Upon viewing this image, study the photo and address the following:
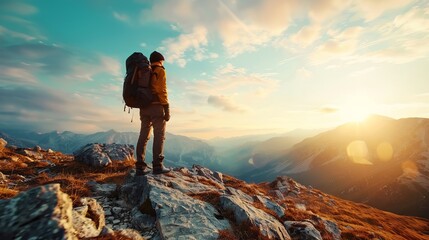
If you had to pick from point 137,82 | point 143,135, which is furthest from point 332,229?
point 137,82

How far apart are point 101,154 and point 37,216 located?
1454cm

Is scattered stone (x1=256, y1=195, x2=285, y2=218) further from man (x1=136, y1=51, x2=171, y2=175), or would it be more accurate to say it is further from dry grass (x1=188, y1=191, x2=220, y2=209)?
man (x1=136, y1=51, x2=171, y2=175)

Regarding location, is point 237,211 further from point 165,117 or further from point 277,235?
point 165,117

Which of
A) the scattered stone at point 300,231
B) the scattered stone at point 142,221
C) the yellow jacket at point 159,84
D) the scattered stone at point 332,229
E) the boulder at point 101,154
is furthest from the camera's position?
the boulder at point 101,154

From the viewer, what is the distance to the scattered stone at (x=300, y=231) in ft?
32.2

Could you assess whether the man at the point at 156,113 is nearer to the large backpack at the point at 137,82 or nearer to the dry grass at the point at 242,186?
the large backpack at the point at 137,82

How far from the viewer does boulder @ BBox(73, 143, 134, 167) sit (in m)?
17.2

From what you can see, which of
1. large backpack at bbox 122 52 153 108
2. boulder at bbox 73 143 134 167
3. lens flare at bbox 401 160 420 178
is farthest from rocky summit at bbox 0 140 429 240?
lens flare at bbox 401 160 420 178

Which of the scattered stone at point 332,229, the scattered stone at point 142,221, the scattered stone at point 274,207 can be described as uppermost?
the scattered stone at point 142,221

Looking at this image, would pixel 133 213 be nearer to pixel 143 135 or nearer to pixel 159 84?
pixel 143 135

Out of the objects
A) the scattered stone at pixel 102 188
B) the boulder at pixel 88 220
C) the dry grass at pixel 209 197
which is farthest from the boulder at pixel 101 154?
the boulder at pixel 88 220

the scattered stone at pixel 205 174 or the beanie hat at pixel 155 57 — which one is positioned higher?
the beanie hat at pixel 155 57

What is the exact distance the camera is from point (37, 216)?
417 cm

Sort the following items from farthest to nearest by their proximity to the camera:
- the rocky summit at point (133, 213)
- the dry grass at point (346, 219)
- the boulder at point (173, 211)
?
1. the dry grass at point (346, 219)
2. the boulder at point (173, 211)
3. the rocky summit at point (133, 213)
